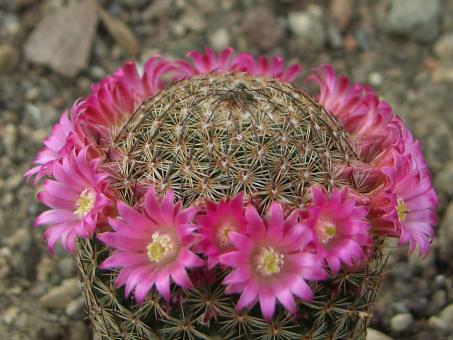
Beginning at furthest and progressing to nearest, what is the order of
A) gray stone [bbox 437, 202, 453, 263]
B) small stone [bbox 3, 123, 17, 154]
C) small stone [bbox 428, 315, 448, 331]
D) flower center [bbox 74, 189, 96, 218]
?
small stone [bbox 3, 123, 17, 154] < gray stone [bbox 437, 202, 453, 263] < small stone [bbox 428, 315, 448, 331] < flower center [bbox 74, 189, 96, 218]

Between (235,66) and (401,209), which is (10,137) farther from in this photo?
(401,209)

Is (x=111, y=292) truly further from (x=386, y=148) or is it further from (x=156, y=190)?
(x=386, y=148)

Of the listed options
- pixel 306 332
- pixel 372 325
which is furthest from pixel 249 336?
pixel 372 325

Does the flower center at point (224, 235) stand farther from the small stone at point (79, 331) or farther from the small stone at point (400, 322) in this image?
the small stone at point (400, 322)

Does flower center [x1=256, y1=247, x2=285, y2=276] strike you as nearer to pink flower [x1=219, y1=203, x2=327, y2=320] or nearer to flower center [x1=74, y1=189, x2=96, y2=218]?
pink flower [x1=219, y1=203, x2=327, y2=320]

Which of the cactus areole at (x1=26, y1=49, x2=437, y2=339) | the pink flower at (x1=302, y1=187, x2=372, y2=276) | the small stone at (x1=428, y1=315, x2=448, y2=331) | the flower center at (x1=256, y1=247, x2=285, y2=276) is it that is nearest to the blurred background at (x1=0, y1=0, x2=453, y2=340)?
the small stone at (x1=428, y1=315, x2=448, y2=331)
